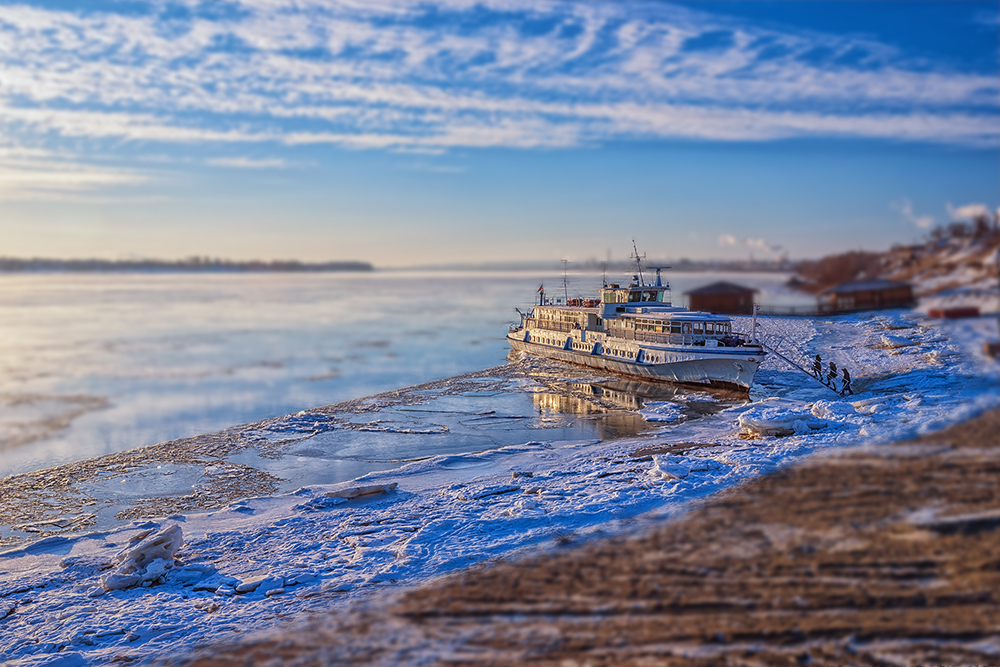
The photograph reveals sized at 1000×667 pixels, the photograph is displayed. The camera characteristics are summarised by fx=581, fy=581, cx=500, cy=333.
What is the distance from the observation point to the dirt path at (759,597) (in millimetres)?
7004

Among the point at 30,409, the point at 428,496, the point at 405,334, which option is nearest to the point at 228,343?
the point at 405,334

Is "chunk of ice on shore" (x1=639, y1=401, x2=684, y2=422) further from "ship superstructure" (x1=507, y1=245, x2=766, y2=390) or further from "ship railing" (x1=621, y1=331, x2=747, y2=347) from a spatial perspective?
"ship railing" (x1=621, y1=331, x2=747, y2=347)

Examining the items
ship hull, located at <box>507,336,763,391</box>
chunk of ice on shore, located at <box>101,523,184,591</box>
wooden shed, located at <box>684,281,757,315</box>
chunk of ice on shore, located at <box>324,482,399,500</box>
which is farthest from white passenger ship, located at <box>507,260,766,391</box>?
chunk of ice on shore, located at <box>101,523,184,591</box>

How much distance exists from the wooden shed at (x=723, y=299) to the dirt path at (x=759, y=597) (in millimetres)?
47295

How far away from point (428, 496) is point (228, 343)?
152ft

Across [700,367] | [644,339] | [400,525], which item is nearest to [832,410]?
[700,367]

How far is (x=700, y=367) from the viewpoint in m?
31.9

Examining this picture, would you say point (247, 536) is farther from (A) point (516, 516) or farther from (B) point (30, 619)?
(A) point (516, 516)

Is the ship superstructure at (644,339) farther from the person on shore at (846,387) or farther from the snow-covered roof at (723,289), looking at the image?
the snow-covered roof at (723,289)

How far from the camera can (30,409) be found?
2983 centimetres

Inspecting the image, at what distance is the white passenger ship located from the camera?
3073 centimetres

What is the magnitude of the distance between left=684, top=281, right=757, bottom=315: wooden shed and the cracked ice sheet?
3451 cm

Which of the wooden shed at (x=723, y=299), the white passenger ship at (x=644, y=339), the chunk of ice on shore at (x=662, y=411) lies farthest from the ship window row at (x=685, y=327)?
the wooden shed at (x=723, y=299)

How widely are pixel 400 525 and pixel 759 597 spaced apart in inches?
314
